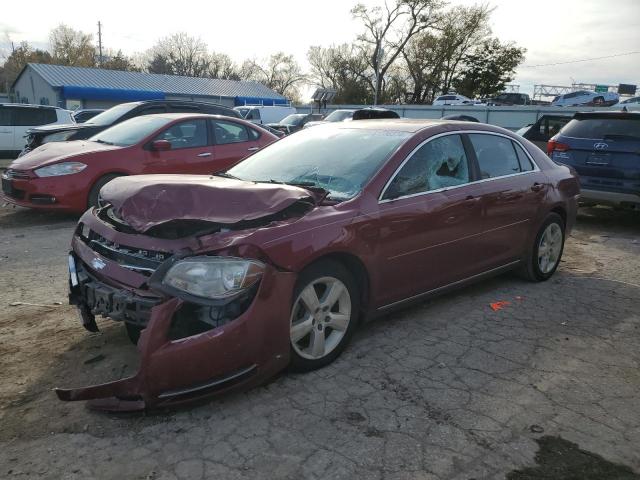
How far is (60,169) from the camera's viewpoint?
23.4 ft

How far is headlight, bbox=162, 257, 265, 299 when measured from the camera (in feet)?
8.73

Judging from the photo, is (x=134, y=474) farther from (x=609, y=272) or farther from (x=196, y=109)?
(x=196, y=109)

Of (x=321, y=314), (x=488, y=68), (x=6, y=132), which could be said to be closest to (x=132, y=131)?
(x=321, y=314)

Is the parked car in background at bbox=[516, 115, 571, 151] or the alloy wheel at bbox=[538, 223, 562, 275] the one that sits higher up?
the parked car in background at bbox=[516, 115, 571, 151]

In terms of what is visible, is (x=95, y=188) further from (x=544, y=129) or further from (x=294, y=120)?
(x=294, y=120)

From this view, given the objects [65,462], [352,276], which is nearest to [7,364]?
[65,462]

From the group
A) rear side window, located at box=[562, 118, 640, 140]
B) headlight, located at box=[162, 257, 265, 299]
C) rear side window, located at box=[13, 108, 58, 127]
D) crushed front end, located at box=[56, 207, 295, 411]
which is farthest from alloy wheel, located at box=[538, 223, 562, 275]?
rear side window, located at box=[13, 108, 58, 127]

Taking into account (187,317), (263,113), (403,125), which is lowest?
(187,317)

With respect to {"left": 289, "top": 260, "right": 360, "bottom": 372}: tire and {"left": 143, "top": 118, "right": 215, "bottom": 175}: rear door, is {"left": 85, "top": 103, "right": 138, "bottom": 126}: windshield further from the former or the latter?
{"left": 289, "top": 260, "right": 360, "bottom": 372}: tire

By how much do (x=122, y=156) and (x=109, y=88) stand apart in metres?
36.9

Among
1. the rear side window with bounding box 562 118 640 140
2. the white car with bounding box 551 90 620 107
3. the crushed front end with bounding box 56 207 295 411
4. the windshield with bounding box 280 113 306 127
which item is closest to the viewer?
the crushed front end with bounding box 56 207 295 411

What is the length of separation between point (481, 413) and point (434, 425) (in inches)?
12.3

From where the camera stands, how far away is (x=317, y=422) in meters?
2.76

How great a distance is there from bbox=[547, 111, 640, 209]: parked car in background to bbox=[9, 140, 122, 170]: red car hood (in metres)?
6.70
